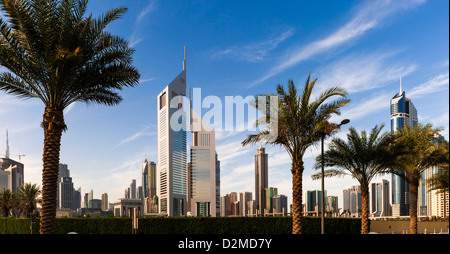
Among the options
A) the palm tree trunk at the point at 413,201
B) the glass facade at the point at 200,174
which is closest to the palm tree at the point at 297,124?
the palm tree trunk at the point at 413,201

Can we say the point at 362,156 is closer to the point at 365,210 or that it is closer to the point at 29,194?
the point at 365,210

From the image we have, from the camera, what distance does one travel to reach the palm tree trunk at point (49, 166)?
16.4m

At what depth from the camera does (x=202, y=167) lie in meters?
155

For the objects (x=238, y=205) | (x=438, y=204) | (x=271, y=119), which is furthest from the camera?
(x=238, y=205)

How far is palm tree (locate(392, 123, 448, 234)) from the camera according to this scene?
88.4 ft

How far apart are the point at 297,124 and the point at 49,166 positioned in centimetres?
1171

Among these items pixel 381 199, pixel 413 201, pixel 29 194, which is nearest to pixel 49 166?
pixel 413 201

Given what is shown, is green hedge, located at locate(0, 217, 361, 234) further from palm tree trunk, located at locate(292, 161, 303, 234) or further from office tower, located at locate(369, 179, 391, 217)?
office tower, located at locate(369, 179, 391, 217)

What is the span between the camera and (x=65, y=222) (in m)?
27.3

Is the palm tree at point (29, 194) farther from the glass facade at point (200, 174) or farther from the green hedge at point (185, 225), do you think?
the glass facade at point (200, 174)
